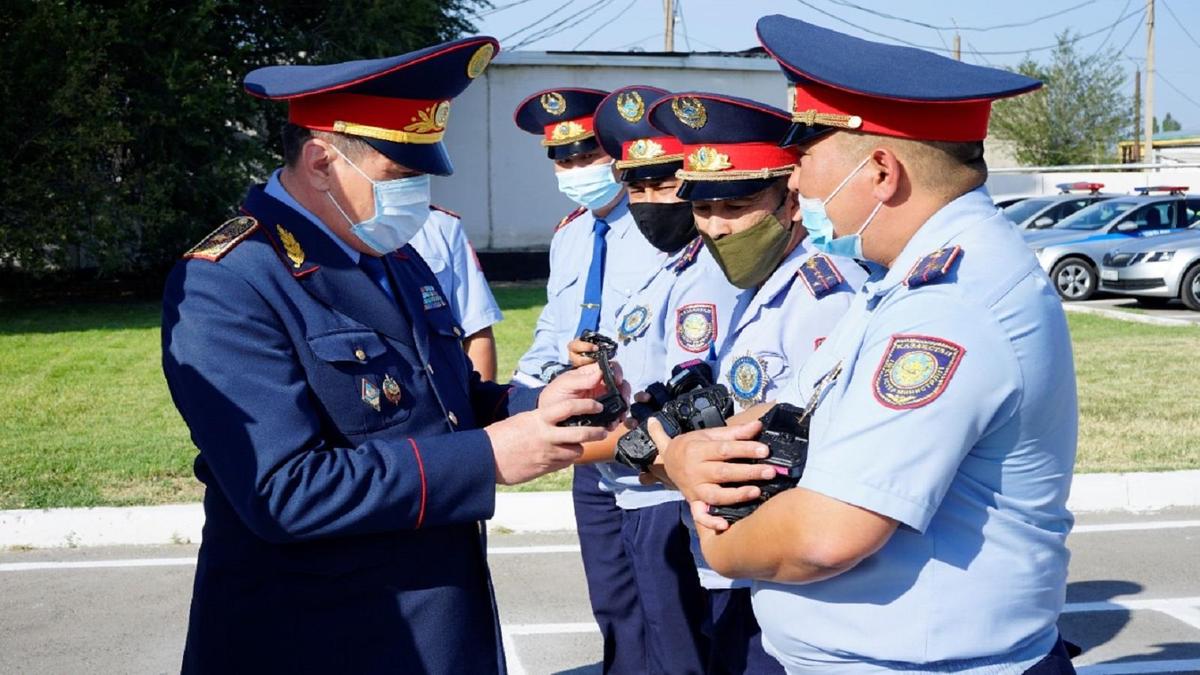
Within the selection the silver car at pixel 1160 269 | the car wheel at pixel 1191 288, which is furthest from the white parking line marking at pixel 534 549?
the car wheel at pixel 1191 288

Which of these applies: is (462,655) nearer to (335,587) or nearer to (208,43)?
(335,587)

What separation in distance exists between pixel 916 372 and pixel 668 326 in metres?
2.00

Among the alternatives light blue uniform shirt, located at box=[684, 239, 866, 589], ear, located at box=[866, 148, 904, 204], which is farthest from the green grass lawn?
ear, located at box=[866, 148, 904, 204]

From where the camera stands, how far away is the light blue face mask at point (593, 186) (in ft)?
16.9

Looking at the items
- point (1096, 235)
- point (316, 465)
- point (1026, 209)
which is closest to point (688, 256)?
point (316, 465)

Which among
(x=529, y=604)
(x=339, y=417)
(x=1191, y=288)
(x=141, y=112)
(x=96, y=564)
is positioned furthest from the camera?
(x=141, y=112)

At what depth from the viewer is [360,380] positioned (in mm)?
2477

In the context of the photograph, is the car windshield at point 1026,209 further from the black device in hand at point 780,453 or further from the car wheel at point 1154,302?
the black device in hand at point 780,453

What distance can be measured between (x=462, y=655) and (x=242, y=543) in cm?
50

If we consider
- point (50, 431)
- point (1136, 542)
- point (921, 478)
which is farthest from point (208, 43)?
point (921, 478)

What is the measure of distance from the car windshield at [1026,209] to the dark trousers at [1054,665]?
72.0 ft

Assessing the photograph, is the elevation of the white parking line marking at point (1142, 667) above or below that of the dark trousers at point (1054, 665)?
below

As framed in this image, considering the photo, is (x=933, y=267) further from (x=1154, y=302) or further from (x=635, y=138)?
(x=1154, y=302)

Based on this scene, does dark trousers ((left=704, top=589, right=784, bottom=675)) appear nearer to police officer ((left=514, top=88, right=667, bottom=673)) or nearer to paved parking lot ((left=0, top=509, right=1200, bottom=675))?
police officer ((left=514, top=88, right=667, bottom=673))
